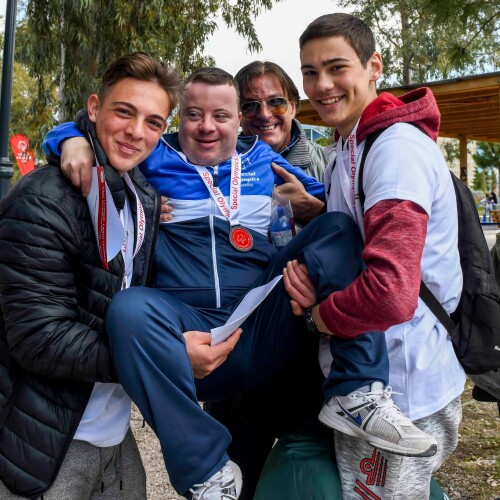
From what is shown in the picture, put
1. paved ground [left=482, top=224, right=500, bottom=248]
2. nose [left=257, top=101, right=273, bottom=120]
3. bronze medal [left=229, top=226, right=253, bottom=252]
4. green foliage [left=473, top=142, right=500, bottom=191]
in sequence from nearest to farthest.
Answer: bronze medal [left=229, top=226, right=253, bottom=252], nose [left=257, top=101, right=273, bottom=120], paved ground [left=482, top=224, right=500, bottom=248], green foliage [left=473, top=142, right=500, bottom=191]

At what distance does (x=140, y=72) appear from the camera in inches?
88.5

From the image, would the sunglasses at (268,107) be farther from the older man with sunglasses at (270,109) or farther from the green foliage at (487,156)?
the green foliage at (487,156)

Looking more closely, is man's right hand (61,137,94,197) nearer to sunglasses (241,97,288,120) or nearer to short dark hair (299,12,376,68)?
short dark hair (299,12,376,68)

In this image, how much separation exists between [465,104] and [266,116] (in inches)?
327

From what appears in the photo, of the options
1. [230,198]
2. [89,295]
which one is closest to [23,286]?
[89,295]

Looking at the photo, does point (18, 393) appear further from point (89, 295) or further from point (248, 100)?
point (248, 100)

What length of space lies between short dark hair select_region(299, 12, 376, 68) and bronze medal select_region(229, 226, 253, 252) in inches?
26.7

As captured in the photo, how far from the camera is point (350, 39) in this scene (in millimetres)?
2146

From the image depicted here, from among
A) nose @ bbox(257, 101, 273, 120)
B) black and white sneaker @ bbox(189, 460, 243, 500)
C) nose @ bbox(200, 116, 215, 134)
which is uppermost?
nose @ bbox(257, 101, 273, 120)

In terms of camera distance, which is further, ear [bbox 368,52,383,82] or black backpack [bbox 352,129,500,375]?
ear [bbox 368,52,383,82]

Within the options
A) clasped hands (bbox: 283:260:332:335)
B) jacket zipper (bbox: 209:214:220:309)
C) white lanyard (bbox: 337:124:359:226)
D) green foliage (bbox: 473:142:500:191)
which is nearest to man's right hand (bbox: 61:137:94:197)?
jacket zipper (bbox: 209:214:220:309)

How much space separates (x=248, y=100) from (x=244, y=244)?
1244mm

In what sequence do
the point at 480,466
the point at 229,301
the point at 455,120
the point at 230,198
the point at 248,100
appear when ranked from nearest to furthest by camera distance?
the point at 229,301 < the point at 230,198 < the point at 248,100 < the point at 480,466 < the point at 455,120

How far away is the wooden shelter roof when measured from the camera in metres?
8.97
